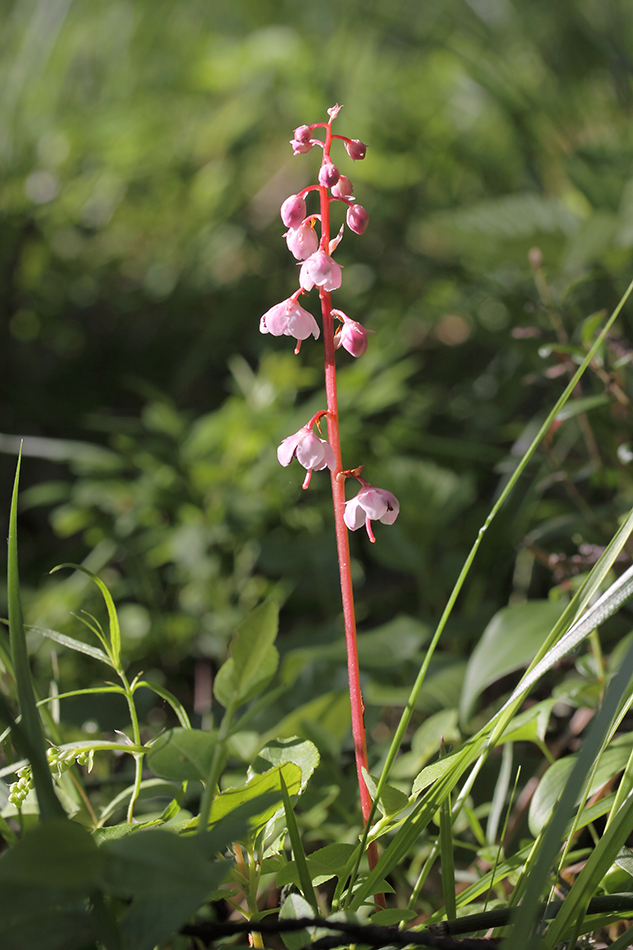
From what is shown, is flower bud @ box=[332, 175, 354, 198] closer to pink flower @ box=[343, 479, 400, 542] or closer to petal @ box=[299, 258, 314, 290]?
petal @ box=[299, 258, 314, 290]

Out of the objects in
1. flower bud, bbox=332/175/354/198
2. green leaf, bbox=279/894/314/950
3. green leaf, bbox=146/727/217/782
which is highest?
flower bud, bbox=332/175/354/198

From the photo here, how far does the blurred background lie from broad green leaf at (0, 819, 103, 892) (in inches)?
18.6

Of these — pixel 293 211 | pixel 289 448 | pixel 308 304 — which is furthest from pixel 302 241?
pixel 308 304

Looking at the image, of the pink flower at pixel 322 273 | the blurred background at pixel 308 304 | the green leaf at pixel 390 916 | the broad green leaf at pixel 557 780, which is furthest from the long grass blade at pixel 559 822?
the blurred background at pixel 308 304

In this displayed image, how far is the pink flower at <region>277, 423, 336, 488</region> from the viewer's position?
510 mm

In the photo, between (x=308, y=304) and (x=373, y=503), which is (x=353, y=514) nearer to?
(x=373, y=503)

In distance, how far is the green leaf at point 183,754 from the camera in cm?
44

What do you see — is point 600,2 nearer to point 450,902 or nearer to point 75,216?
point 75,216

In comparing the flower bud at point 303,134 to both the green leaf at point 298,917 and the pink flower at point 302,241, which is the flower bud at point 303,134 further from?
the green leaf at point 298,917

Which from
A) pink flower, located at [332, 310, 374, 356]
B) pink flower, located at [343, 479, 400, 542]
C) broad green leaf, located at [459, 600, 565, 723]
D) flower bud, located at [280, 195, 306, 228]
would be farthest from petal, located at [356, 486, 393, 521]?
broad green leaf, located at [459, 600, 565, 723]

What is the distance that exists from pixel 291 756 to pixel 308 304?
146 centimetres

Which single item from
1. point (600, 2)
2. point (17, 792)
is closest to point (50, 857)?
point (17, 792)

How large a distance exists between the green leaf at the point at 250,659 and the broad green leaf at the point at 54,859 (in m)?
0.10

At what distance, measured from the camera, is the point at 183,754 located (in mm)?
438
